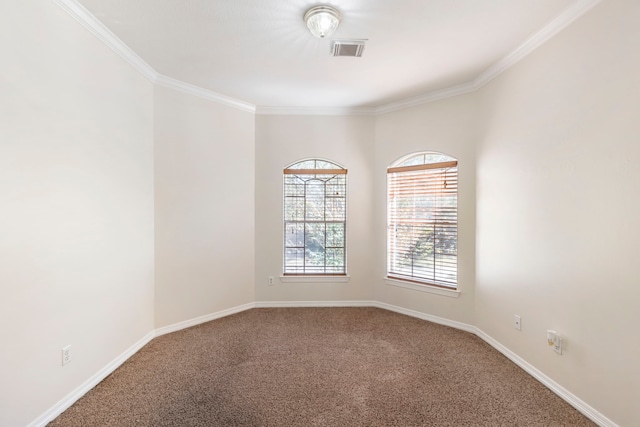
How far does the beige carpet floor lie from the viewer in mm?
1926

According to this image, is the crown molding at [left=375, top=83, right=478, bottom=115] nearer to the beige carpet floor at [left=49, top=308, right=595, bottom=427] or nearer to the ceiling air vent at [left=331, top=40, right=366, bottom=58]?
the ceiling air vent at [left=331, top=40, right=366, bottom=58]

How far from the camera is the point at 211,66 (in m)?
2.89

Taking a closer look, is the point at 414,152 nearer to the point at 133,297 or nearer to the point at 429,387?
the point at 429,387

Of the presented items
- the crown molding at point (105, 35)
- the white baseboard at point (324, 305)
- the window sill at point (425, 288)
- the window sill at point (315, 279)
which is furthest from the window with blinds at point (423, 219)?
the crown molding at point (105, 35)

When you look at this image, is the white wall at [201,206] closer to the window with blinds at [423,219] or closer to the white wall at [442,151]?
the white wall at [442,151]

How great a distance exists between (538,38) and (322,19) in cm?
174

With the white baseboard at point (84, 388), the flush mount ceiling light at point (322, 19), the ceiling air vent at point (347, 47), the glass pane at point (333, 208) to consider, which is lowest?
the white baseboard at point (84, 388)

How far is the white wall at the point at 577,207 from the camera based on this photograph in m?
1.72

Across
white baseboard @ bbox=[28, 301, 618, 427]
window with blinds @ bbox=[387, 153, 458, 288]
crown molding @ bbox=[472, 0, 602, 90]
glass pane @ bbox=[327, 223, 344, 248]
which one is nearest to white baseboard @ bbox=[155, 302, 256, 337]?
white baseboard @ bbox=[28, 301, 618, 427]

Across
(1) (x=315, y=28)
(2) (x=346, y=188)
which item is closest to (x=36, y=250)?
(1) (x=315, y=28)

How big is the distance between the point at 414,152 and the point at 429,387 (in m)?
2.63

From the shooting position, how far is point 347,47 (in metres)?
2.53

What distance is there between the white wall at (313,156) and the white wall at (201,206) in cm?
16

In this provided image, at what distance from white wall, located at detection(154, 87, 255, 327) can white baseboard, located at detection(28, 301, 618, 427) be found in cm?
9
